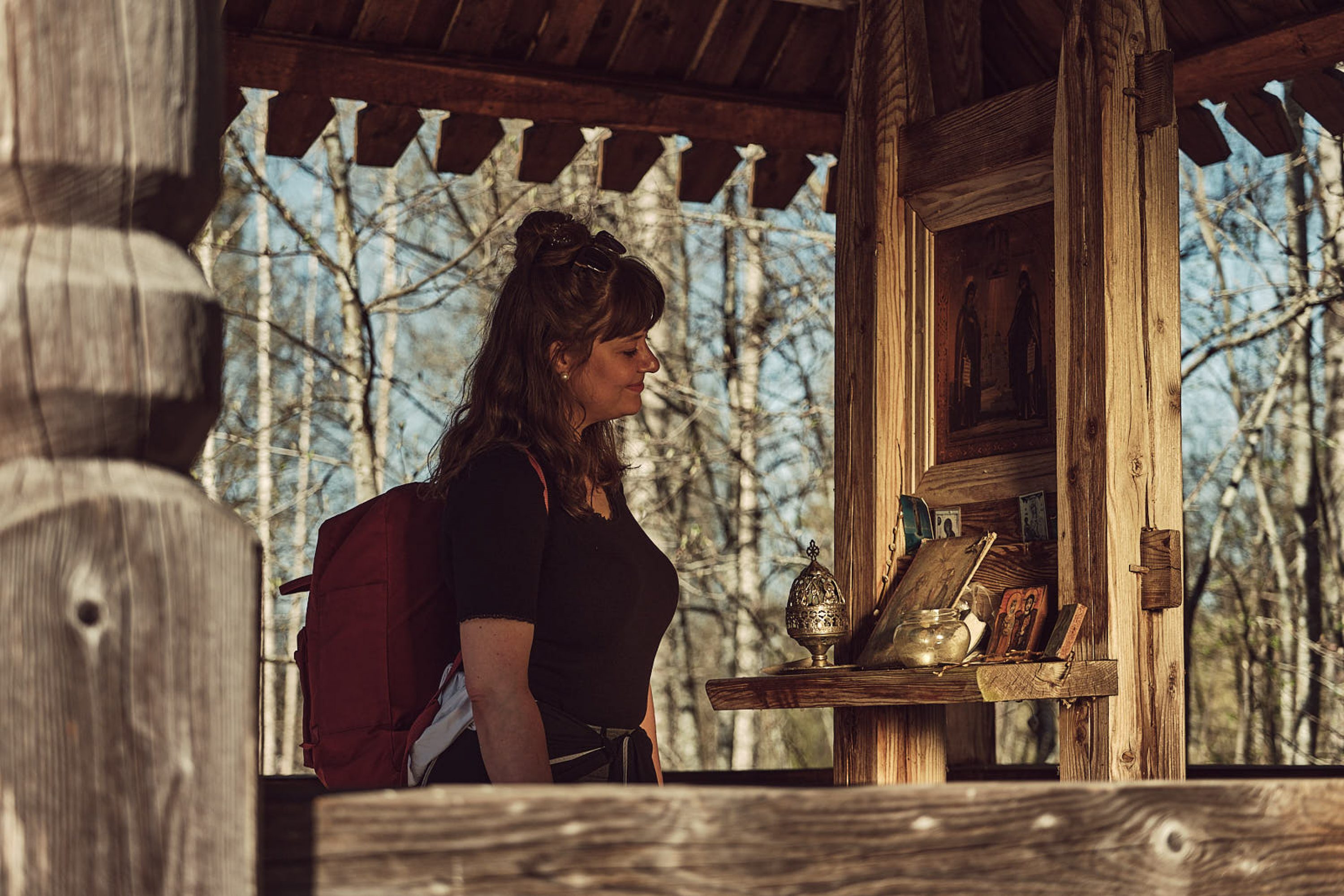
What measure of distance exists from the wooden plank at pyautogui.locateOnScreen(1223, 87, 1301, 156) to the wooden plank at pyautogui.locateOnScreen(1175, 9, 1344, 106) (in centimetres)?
7

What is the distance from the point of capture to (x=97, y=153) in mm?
1439

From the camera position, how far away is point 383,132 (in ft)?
17.5

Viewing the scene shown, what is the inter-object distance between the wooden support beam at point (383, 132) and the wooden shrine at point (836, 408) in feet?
0.05

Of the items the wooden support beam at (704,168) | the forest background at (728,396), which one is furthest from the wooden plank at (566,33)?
the forest background at (728,396)

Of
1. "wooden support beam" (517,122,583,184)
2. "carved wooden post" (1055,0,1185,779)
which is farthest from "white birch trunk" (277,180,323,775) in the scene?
"carved wooden post" (1055,0,1185,779)

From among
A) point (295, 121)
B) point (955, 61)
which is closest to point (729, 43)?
point (955, 61)

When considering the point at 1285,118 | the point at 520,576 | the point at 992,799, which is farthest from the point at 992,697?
the point at 1285,118

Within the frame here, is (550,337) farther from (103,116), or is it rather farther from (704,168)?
(704,168)

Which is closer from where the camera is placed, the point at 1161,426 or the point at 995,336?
the point at 1161,426

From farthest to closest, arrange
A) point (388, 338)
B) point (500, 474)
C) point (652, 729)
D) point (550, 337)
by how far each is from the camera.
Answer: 1. point (388, 338)
2. point (652, 729)
3. point (550, 337)
4. point (500, 474)

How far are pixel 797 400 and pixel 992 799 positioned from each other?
12283 millimetres

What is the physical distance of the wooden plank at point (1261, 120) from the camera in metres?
5.28

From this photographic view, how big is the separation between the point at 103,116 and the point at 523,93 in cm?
385

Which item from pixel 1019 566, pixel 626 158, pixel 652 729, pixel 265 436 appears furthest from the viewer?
pixel 265 436
